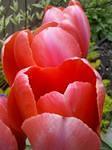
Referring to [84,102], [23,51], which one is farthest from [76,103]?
[23,51]

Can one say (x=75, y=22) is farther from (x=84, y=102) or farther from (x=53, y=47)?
(x=84, y=102)

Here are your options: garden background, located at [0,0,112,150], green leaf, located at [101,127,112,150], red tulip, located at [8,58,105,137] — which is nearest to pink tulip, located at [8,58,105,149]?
red tulip, located at [8,58,105,137]

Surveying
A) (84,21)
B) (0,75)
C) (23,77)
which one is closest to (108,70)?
(0,75)

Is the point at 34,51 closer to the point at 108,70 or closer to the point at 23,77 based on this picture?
the point at 23,77

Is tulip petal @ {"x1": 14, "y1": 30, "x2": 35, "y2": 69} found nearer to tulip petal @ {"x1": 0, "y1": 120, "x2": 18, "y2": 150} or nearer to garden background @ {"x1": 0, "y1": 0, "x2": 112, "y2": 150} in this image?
tulip petal @ {"x1": 0, "y1": 120, "x2": 18, "y2": 150}

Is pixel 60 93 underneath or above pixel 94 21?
above
